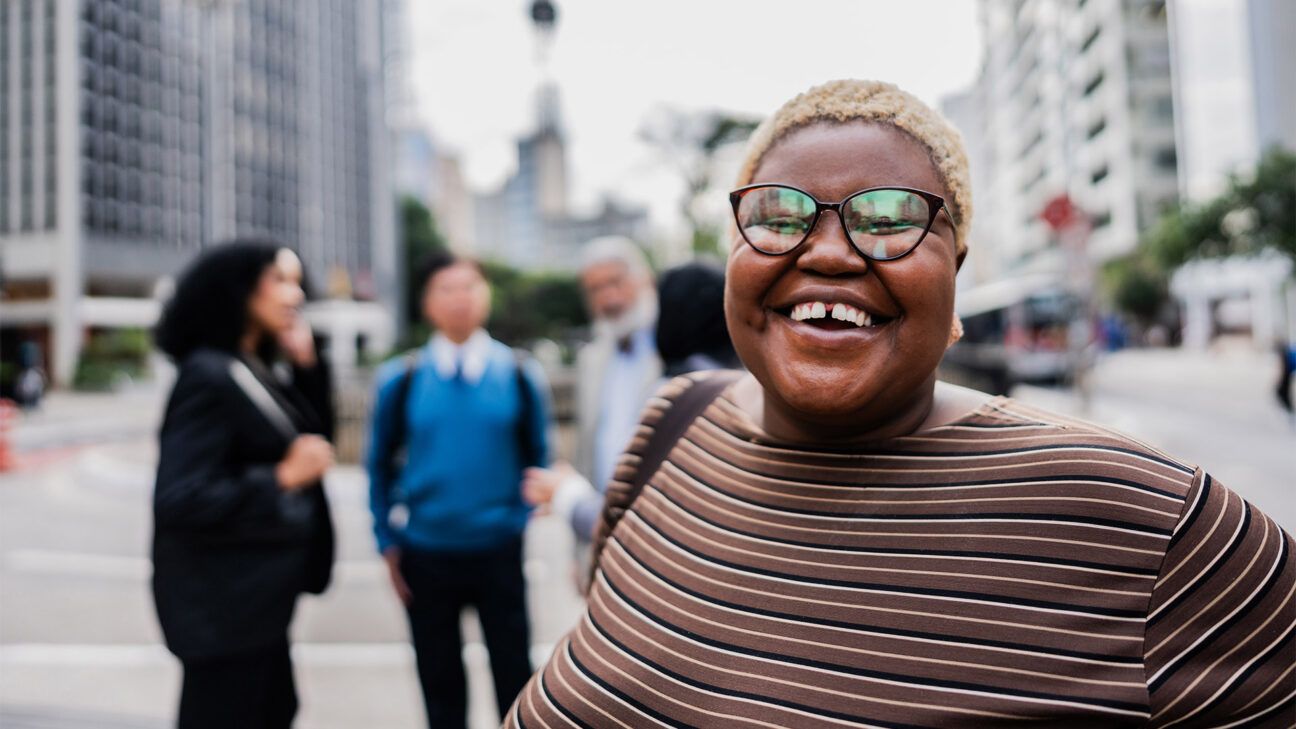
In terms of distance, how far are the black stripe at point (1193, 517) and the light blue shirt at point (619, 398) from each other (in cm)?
249

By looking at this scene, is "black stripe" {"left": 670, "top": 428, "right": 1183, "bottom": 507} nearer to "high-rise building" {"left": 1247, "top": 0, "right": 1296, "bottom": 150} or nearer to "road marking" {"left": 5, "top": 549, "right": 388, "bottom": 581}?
"road marking" {"left": 5, "top": 549, "right": 388, "bottom": 581}

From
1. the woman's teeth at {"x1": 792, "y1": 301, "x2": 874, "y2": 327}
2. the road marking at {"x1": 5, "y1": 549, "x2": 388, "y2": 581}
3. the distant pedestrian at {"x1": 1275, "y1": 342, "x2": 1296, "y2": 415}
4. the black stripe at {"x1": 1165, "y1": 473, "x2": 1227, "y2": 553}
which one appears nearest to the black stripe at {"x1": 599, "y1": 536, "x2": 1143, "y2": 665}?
the black stripe at {"x1": 1165, "y1": 473, "x2": 1227, "y2": 553}

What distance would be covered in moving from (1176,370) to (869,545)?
1157 inches

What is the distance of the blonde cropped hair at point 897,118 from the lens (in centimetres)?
109

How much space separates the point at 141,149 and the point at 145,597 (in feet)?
141

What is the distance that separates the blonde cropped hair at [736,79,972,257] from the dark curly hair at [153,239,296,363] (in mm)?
1963

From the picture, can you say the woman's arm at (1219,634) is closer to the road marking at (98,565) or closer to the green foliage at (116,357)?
the road marking at (98,565)

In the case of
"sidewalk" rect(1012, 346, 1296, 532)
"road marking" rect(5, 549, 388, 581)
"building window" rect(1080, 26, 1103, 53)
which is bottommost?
"road marking" rect(5, 549, 388, 581)

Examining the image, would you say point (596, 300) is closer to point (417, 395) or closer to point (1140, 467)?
point (417, 395)

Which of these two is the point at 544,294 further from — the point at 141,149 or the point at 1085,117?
the point at 1085,117

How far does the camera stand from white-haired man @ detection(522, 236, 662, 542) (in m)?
3.46

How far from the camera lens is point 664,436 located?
149 centimetres

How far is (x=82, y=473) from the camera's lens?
1189 cm

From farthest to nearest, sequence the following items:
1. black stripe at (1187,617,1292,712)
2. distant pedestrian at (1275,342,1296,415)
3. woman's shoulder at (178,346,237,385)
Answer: distant pedestrian at (1275,342,1296,415) < woman's shoulder at (178,346,237,385) < black stripe at (1187,617,1292,712)
